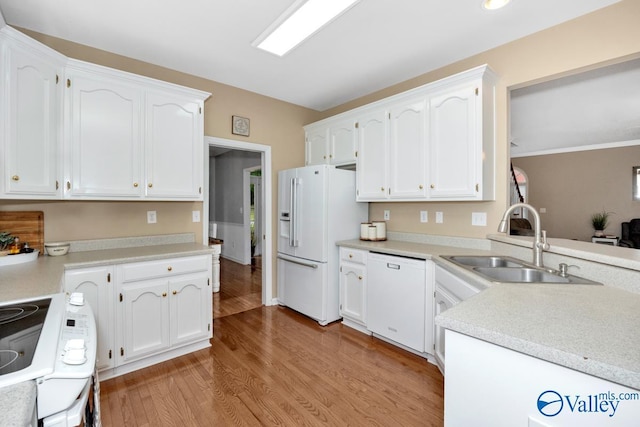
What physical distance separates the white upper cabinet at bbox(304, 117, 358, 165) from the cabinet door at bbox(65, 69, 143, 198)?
195 cm

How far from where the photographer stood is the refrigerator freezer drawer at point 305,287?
310 cm

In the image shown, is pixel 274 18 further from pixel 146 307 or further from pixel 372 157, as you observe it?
pixel 146 307

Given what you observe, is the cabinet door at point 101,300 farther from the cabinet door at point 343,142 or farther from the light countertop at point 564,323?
the cabinet door at point 343,142

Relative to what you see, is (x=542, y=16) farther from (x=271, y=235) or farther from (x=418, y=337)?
(x=271, y=235)

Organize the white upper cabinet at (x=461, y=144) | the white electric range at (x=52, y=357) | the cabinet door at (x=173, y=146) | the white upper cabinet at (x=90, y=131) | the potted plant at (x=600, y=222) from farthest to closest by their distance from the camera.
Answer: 1. the potted plant at (x=600, y=222)
2. the cabinet door at (x=173, y=146)
3. the white upper cabinet at (x=461, y=144)
4. the white upper cabinet at (x=90, y=131)
5. the white electric range at (x=52, y=357)

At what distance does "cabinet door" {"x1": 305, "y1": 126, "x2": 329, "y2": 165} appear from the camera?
11.9 ft

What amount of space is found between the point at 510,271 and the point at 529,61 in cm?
168

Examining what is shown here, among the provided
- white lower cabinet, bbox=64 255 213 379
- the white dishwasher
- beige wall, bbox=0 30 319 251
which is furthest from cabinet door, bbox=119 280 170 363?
the white dishwasher

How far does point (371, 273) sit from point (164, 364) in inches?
73.7

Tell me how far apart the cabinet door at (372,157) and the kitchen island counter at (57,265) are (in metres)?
1.67

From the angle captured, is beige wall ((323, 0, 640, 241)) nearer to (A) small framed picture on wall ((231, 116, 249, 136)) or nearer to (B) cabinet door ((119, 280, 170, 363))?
(A) small framed picture on wall ((231, 116, 249, 136))

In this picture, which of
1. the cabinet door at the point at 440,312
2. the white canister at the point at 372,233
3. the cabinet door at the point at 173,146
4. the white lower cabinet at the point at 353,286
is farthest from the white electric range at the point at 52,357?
the white canister at the point at 372,233

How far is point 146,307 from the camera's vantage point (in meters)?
2.26

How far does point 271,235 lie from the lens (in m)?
3.68
